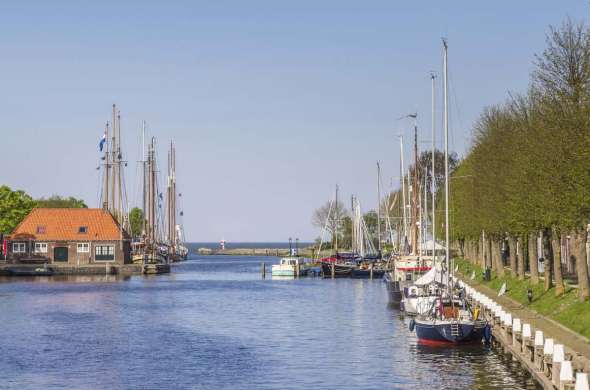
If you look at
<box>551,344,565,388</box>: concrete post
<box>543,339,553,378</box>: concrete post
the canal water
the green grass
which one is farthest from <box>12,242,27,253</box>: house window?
<box>551,344,565,388</box>: concrete post

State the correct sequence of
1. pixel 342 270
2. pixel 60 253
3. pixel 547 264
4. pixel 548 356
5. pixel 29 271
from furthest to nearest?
pixel 60 253 → pixel 342 270 → pixel 29 271 → pixel 547 264 → pixel 548 356

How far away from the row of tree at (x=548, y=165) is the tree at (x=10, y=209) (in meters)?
102

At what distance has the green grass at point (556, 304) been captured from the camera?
50334 millimetres

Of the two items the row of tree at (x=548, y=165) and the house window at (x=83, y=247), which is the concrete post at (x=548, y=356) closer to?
the row of tree at (x=548, y=165)

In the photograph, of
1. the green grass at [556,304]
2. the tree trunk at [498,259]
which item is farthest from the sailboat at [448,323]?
the tree trunk at [498,259]

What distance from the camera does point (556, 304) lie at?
59688 mm

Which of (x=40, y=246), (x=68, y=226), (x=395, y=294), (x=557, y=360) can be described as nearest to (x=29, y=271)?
(x=40, y=246)

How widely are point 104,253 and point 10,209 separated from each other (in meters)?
32.0

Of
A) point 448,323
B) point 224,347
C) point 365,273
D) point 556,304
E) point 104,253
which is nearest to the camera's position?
point 448,323

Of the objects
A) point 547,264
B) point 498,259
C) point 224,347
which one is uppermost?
point 498,259

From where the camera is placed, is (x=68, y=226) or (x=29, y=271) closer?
(x=29, y=271)

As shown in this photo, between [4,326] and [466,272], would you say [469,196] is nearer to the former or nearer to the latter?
[466,272]

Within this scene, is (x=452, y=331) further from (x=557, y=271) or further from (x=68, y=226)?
(x=68, y=226)

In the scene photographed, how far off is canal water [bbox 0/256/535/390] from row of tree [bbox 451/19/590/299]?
948cm
